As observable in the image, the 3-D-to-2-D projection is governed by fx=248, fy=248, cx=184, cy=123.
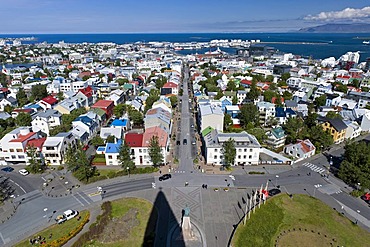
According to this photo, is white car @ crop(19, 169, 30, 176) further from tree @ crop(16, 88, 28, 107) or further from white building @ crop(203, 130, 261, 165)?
tree @ crop(16, 88, 28, 107)

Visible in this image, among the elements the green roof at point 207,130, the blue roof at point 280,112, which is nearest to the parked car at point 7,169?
the green roof at point 207,130

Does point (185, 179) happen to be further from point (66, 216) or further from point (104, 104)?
point (104, 104)

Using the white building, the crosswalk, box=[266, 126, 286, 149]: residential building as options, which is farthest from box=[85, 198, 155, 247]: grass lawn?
box=[266, 126, 286, 149]: residential building

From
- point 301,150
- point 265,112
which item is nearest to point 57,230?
point 301,150

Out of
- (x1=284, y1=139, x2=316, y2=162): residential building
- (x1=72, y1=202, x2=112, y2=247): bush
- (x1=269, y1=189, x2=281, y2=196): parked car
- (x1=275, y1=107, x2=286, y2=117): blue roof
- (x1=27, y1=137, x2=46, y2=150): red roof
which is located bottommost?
(x1=269, y1=189, x2=281, y2=196): parked car

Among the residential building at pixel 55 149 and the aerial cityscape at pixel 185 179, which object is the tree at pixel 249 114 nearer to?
the aerial cityscape at pixel 185 179
